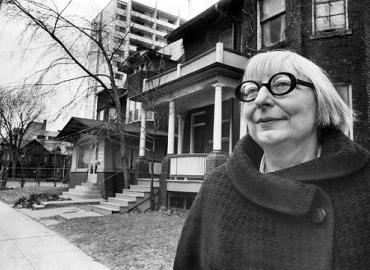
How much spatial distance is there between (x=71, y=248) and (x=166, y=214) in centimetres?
421

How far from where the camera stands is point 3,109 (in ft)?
99.9

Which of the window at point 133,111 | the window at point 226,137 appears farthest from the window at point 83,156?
the window at point 226,137

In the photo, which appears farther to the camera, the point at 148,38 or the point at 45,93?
the point at 148,38

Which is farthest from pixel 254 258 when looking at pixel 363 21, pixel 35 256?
pixel 363 21

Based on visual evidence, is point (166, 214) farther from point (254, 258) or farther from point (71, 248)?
point (254, 258)

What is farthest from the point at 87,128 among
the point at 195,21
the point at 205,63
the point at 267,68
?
the point at 267,68

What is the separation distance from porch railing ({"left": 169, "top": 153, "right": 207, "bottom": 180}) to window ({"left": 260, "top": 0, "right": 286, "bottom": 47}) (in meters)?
4.43

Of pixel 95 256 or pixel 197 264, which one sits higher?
pixel 197 264

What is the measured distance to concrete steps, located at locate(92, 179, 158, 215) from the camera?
38.9ft

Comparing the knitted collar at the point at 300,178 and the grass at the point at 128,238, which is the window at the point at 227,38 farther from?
→ the knitted collar at the point at 300,178

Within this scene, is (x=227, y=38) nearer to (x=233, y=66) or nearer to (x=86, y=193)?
(x=233, y=66)

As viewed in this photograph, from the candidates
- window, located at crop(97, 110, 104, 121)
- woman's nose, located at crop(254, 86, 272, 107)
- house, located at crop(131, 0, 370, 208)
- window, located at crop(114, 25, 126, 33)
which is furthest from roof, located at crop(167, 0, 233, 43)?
woman's nose, located at crop(254, 86, 272, 107)

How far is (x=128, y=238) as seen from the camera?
23.5 ft

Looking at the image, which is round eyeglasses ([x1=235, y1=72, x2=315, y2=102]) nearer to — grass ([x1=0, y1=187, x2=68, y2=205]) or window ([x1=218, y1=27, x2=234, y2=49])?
window ([x1=218, y1=27, x2=234, y2=49])
